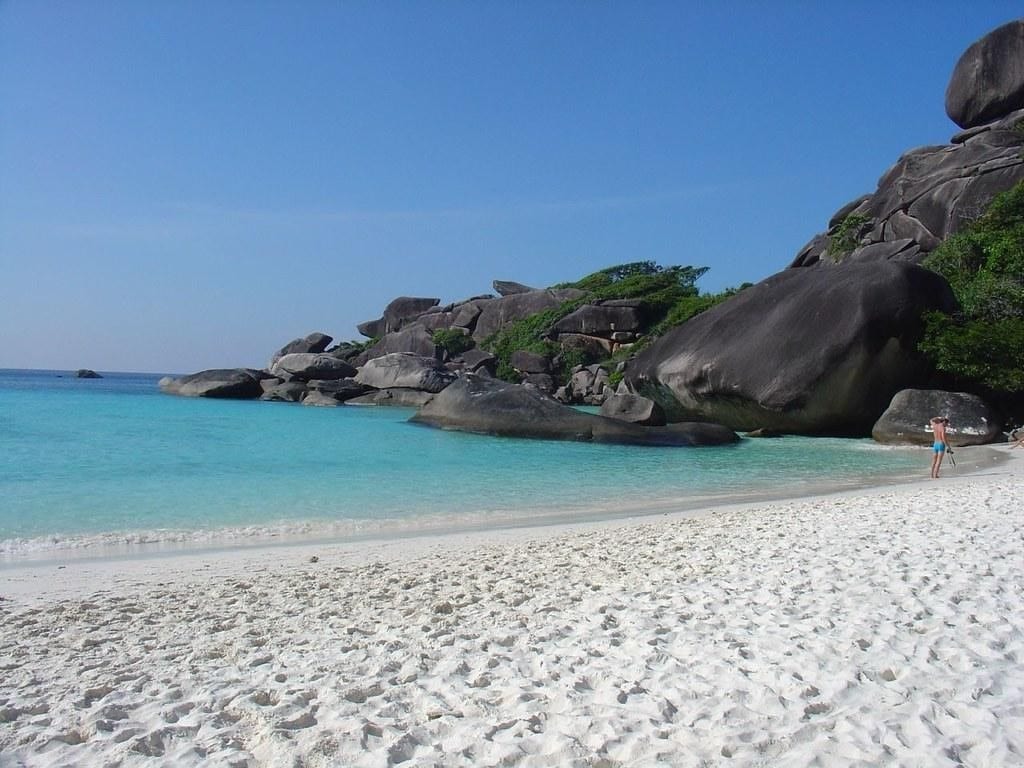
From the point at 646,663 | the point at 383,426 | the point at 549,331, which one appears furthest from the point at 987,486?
the point at 549,331

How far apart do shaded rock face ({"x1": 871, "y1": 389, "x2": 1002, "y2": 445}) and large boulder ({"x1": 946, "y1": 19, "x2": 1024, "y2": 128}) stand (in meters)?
19.8

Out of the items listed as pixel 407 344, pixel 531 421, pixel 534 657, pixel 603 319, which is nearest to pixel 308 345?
pixel 407 344

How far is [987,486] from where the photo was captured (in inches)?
349

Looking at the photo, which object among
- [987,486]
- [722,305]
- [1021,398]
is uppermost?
[722,305]

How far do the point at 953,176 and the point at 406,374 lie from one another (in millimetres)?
Answer: 20449

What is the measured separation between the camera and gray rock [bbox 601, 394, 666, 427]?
17094 mm

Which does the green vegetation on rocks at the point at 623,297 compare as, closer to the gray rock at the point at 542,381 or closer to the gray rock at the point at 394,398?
the gray rock at the point at 542,381

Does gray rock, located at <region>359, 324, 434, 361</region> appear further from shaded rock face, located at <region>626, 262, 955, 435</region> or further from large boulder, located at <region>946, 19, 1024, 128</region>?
large boulder, located at <region>946, 19, 1024, 128</region>

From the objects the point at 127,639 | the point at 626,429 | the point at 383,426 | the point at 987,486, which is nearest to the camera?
the point at 127,639

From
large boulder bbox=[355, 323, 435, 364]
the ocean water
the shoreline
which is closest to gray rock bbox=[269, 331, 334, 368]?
large boulder bbox=[355, 323, 435, 364]

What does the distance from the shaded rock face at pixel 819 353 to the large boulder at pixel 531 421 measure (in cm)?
152

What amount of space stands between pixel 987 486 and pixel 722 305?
11775mm

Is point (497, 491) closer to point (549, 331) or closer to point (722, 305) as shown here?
point (722, 305)

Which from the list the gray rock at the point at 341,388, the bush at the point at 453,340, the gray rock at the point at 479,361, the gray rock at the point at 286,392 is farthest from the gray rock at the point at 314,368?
the bush at the point at 453,340
